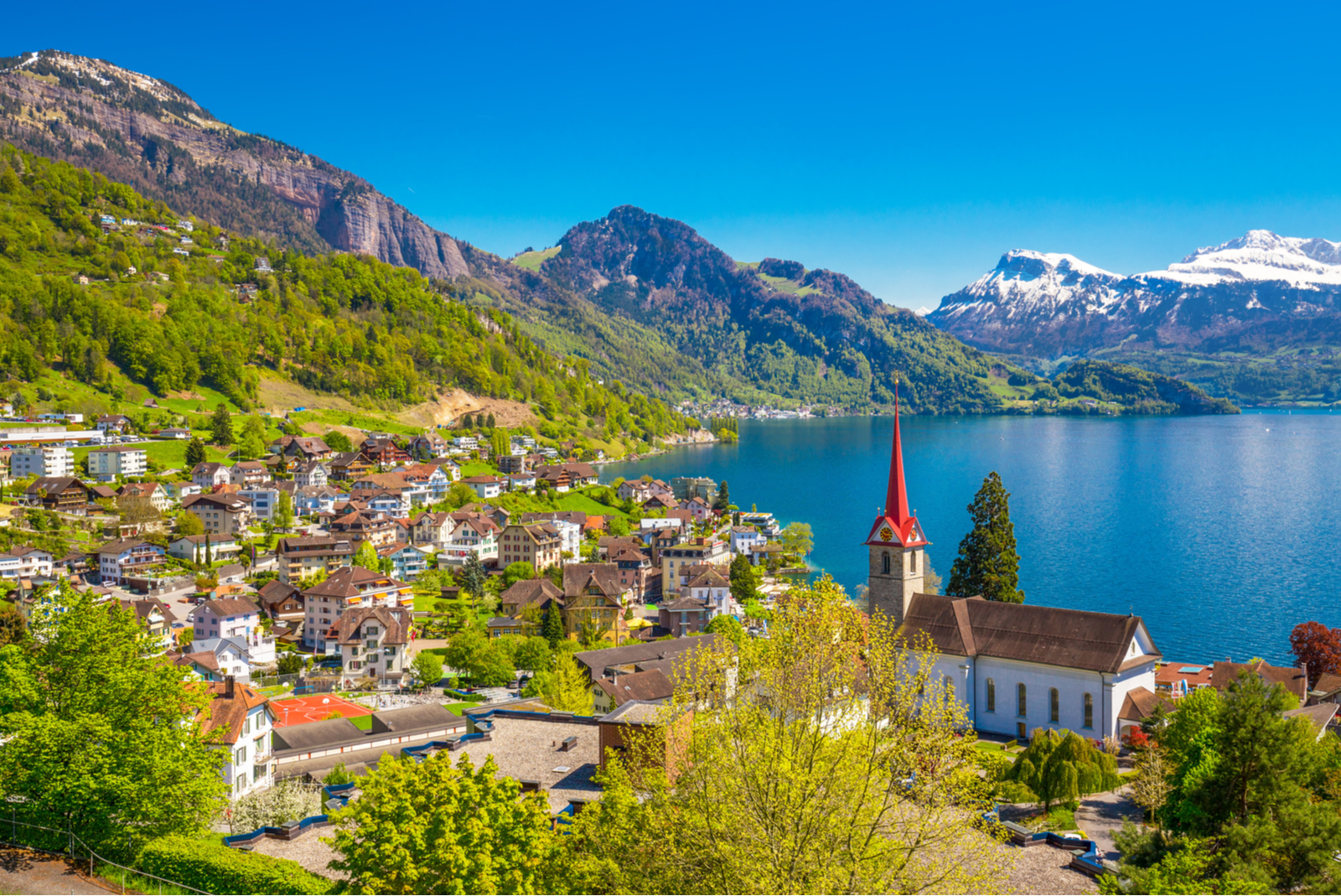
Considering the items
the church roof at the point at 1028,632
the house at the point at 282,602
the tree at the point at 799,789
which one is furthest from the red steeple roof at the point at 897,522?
the house at the point at 282,602

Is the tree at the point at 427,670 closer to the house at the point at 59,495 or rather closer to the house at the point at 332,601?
the house at the point at 332,601

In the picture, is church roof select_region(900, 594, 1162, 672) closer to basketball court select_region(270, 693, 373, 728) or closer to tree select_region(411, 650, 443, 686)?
basketball court select_region(270, 693, 373, 728)

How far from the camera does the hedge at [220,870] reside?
16.8 meters

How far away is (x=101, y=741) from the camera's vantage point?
711 inches

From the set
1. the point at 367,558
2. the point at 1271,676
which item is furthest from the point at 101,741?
the point at 367,558

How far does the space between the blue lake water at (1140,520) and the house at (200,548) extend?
5677 centimetres

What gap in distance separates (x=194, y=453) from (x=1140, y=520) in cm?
11053

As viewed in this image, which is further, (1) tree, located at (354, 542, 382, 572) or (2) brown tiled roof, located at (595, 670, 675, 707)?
(1) tree, located at (354, 542, 382, 572)

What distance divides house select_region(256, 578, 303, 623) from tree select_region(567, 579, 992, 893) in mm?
60216

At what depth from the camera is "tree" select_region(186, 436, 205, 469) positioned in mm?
105062

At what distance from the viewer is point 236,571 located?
7812 cm

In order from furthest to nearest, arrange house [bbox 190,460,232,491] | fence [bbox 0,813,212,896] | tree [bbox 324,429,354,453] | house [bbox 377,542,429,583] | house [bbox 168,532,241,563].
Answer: tree [bbox 324,429,354,453]
house [bbox 190,460,232,491]
house [bbox 377,542,429,583]
house [bbox 168,532,241,563]
fence [bbox 0,813,212,896]

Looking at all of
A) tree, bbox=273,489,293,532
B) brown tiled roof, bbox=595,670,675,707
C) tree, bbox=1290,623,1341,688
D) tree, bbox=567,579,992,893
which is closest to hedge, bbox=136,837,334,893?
tree, bbox=567,579,992,893

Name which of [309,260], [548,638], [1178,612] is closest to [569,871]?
[548,638]
